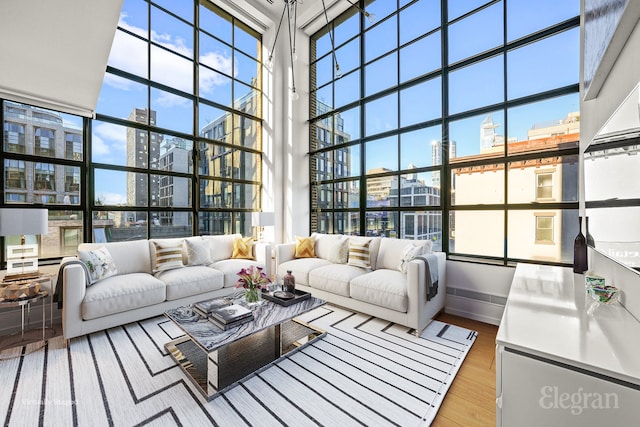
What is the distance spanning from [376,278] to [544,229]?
184 cm

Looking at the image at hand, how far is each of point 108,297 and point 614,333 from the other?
3.49 meters

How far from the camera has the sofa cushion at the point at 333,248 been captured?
3.84 m

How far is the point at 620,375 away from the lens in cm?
76

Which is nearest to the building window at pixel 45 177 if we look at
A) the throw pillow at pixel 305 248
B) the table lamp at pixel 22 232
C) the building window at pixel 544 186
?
the table lamp at pixel 22 232

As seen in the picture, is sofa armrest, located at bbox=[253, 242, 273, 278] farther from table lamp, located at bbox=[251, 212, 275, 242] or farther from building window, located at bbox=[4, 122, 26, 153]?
building window, located at bbox=[4, 122, 26, 153]

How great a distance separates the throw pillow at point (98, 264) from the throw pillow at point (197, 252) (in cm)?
83

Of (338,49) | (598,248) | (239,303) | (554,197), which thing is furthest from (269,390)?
(338,49)

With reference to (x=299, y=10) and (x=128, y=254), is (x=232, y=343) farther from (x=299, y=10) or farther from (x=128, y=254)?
(x=299, y=10)

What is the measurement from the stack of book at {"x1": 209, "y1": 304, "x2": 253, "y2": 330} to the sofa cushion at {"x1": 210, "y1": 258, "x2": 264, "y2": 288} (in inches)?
52.4

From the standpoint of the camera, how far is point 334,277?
10.6 ft

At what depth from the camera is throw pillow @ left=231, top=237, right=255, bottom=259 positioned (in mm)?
4105

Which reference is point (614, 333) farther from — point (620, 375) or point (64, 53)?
point (64, 53)

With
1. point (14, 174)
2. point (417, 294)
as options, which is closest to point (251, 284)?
point (417, 294)

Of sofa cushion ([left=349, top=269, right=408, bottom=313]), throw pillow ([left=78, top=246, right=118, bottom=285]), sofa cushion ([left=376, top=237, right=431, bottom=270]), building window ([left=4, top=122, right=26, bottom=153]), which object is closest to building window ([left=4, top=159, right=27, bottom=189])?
building window ([left=4, top=122, right=26, bottom=153])
